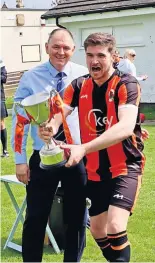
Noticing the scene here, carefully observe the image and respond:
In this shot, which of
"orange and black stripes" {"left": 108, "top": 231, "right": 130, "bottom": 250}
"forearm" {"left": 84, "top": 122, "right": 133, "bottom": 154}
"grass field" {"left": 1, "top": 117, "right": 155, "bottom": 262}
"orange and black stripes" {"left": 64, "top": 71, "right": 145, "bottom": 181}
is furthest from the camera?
"grass field" {"left": 1, "top": 117, "right": 155, "bottom": 262}

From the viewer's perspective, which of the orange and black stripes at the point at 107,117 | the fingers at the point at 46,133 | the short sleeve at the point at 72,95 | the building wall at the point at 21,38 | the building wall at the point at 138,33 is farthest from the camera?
the building wall at the point at 21,38

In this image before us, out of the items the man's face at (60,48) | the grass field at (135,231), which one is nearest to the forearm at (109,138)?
the man's face at (60,48)

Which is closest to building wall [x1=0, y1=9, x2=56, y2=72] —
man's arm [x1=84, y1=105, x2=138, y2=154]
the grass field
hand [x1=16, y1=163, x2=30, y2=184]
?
the grass field

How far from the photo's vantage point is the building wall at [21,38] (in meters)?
30.2

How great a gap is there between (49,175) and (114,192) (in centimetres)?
65

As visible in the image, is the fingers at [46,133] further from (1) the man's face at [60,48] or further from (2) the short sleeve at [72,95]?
(1) the man's face at [60,48]

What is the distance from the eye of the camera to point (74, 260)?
456 cm

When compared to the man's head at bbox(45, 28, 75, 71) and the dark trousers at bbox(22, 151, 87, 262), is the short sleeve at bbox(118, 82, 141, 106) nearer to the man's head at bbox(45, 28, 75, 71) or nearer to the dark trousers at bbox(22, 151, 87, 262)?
the man's head at bbox(45, 28, 75, 71)

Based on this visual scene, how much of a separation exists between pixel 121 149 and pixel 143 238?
76.6 inches

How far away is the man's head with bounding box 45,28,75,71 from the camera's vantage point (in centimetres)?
430

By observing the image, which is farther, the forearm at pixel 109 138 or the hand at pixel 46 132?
the hand at pixel 46 132

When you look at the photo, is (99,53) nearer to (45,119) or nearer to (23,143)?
(45,119)

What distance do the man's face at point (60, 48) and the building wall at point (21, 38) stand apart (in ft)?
84.9

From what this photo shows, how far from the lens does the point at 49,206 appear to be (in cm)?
441
